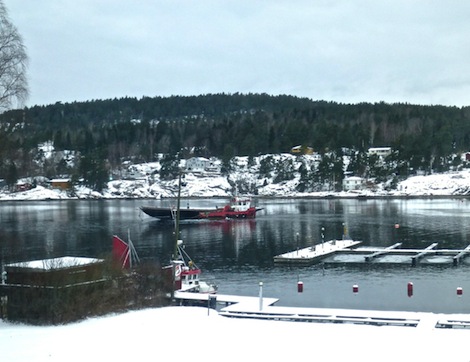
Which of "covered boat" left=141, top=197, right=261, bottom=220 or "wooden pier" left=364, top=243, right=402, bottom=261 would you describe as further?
"covered boat" left=141, top=197, right=261, bottom=220

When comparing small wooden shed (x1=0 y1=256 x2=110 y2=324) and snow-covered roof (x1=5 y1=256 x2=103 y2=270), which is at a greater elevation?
snow-covered roof (x1=5 y1=256 x2=103 y2=270)

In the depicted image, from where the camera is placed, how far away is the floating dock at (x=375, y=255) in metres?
41.2

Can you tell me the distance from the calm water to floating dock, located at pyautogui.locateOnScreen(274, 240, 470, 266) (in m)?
1.27

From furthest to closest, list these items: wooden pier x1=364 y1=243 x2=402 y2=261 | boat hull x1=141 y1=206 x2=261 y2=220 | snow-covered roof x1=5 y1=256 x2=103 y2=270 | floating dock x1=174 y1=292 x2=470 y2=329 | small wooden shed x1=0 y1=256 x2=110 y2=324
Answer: boat hull x1=141 y1=206 x2=261 y2=220 < wooden pier x1=364 y1=243 x2=402 y2=261 < snow-covered roof x1=5 y1=256 x2=103 y2=270 < floating dock x1=174 y1=292 x2=470 y2=329 < small wooden shed x1=0 y1=256 x2=110 y2=324

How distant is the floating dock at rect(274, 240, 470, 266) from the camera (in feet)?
135

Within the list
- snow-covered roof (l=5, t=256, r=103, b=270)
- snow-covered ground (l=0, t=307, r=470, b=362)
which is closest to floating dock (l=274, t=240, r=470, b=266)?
snow-covered roof (l=5, t=256, r=103, b=270)

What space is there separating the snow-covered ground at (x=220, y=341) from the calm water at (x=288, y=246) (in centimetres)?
633

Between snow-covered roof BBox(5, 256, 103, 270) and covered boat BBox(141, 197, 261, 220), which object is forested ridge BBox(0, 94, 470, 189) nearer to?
covered boat BBox(141, 197, 261, 220)

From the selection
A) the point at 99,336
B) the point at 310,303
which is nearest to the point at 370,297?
the point at 310,303

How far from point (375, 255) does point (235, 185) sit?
109m

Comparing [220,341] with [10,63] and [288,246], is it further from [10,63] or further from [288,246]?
[288,246]

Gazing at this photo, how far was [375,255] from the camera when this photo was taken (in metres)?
43.7

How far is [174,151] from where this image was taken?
547 ft

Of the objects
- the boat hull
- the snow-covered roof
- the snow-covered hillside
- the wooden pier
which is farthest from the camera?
the snow-covered hillside
